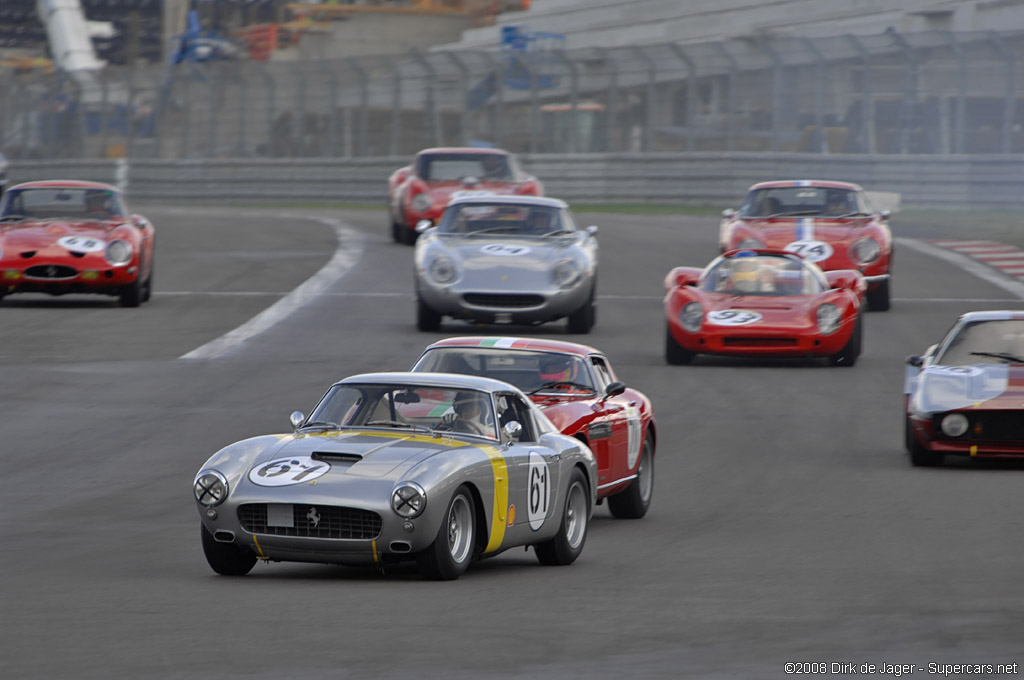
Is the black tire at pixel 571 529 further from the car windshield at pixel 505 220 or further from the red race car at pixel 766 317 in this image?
the car windshield at pixel 505 220

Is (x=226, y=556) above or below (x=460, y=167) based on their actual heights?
above

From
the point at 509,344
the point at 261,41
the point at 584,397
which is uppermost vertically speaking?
the point at 261,41

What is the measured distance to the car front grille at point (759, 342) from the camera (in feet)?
55.1

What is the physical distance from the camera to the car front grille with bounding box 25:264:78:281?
1962 cm

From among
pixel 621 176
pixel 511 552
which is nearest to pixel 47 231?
pixel 511 552

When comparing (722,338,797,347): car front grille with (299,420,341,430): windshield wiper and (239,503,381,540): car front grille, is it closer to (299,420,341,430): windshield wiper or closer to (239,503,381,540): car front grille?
(299,420,341,430): windshield wiper

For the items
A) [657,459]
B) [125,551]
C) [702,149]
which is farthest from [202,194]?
[125,551]

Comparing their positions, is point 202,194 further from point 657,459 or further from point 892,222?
point 657,459

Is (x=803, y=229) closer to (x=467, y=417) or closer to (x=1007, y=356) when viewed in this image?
(x=1007, y=356)

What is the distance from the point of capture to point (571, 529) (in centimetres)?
876

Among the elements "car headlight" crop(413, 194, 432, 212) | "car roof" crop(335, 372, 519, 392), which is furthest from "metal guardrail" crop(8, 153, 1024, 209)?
"car roof" crop(335, 372, 519, 392)

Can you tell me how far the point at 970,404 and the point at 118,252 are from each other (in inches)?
433

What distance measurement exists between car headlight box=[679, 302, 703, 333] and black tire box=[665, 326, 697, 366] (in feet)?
0.59

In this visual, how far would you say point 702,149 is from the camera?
126 ft
